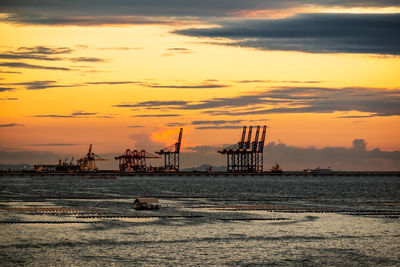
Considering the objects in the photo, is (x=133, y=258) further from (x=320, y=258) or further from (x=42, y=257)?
(x=320, y=258)

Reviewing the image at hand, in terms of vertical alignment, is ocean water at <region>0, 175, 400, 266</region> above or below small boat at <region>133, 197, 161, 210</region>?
below

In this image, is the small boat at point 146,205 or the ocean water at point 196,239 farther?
the small boat at point 146,205

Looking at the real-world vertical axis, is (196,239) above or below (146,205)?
below

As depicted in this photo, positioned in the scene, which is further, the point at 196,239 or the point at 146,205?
the point at 146,205

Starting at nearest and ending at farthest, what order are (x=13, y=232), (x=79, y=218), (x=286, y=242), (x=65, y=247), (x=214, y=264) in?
(x=214, y=264) → (x=65, y=247) → (x=286, y=242) → (x=13, y=232) → (x=79, y=218)

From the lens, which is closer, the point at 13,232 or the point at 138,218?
the point at 13,232

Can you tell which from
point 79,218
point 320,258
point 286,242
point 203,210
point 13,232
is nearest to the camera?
point 320,258

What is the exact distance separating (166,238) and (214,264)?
13121 millimetres

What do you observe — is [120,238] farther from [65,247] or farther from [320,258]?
[320,258]

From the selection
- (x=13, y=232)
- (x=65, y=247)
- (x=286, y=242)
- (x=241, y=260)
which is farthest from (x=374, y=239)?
(x=13, y=232)

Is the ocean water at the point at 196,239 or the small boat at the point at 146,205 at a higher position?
the small boat at the point at 146,205

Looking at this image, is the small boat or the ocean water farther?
the small boat

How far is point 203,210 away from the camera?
89.1 metres

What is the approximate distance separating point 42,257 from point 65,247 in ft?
16.0
